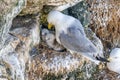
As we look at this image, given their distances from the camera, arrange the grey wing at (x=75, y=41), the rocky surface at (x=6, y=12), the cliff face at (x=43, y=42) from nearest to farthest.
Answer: the rocky surface at (x=6, y=12) → the cliff face at (x=43, y=42) → the grey wing at (x=75, y=41)

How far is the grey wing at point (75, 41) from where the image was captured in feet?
10.6

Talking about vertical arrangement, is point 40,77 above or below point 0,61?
below

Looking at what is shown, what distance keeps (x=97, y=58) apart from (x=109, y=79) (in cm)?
84

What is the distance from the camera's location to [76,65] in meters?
3.56

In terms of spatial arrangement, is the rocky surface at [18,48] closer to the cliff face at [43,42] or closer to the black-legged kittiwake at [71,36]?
the cliff face at [43,42]

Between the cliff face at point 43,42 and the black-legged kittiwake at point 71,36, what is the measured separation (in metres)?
0.10

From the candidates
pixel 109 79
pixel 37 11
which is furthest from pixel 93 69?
pixel 37 11

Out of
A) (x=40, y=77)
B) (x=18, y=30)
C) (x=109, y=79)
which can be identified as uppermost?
(x=18, y=30)

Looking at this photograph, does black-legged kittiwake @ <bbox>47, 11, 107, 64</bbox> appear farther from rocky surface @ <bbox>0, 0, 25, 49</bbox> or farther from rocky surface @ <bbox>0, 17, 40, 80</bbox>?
rocky surface @ <bbox>0, 0, 25, 49</bbox>

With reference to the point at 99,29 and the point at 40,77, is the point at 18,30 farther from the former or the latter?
the point at 99,29

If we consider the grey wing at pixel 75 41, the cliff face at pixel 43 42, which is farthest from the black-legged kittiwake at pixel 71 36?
the cliff face at pixel 43 42

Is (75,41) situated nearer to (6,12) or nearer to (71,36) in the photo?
(71,36)

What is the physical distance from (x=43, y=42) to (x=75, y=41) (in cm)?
42

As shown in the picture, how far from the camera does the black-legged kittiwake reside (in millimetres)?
3245
